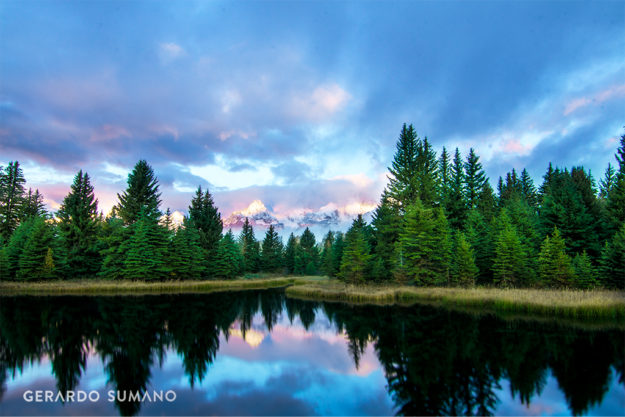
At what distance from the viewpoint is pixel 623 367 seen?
35.8 feet

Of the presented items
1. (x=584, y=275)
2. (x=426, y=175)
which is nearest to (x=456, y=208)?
(x=426, y=175)

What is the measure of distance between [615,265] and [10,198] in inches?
3056

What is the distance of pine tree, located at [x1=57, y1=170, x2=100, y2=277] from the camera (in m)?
41.6

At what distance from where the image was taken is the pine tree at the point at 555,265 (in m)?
25.7

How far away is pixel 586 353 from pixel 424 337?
617 centimetres

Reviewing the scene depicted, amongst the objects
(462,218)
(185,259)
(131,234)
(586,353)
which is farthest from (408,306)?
(131,234)

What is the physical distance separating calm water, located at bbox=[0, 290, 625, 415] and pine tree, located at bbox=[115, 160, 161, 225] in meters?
29.3

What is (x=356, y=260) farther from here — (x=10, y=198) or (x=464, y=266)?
(x=10, y=198)

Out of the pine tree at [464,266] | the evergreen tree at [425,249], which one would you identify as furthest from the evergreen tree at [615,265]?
the evergreen tree at [425,249]

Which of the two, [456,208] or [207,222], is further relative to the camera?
[207,222]

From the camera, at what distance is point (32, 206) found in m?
52.8

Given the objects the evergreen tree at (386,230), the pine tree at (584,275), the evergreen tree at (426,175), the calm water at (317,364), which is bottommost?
the calm water at (317,364)

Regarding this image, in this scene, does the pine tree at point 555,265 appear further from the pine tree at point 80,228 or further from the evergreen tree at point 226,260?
the pine tree at point 80,228

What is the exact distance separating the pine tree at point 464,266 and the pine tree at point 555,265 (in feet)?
17.9
